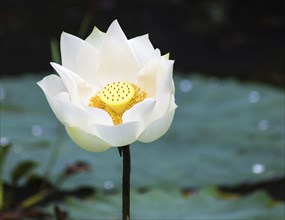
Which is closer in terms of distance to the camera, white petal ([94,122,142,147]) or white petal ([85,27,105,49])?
white petal ([94,122,142,147])

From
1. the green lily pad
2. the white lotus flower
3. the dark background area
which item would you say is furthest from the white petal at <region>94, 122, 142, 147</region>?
the dark background area

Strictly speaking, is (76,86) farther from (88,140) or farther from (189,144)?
(189,144)

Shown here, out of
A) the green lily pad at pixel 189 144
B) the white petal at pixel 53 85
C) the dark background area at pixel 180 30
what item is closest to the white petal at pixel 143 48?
the white petal at pixel 53 85

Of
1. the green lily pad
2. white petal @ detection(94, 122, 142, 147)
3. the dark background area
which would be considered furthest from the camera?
the dark background area

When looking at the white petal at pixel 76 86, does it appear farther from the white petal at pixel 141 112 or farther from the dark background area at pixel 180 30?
the dark background area at pixel 180 30

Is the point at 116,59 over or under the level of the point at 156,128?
over

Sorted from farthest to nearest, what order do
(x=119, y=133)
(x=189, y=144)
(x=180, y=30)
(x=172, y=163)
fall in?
(x=180, y=30) < (x=189, y=144) < (x=172, y=163) < (x=119, y=133)

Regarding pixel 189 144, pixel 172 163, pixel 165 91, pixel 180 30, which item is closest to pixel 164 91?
pixel 165 91

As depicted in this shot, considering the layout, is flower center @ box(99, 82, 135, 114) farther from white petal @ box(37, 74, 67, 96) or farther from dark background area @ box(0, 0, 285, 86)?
dark background area @ box(0, 0, 285, 86)

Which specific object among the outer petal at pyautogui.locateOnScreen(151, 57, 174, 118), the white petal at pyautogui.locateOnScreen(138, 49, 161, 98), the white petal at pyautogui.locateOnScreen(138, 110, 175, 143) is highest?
the white petal at pyautogui.locateOnScreen(138, 49, 161, 98)
